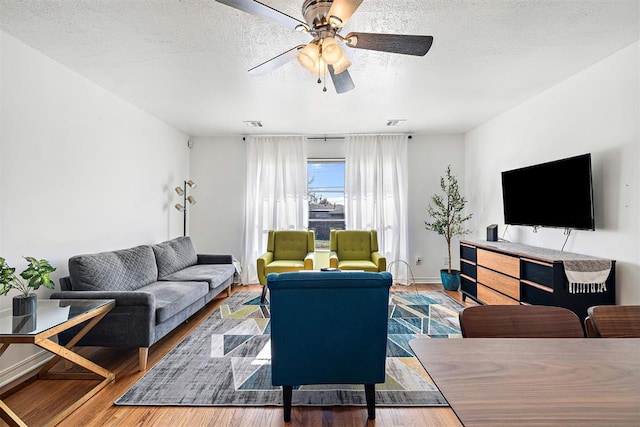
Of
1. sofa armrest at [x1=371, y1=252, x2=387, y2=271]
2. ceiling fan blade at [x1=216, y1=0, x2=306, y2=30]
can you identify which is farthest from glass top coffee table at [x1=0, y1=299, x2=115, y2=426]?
sofa armrest at [x1=371, y1=252, x2=387, y2=271]

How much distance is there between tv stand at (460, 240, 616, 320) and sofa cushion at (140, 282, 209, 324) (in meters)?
3.22

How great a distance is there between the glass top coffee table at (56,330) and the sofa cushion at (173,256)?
1.40m

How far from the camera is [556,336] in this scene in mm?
1225

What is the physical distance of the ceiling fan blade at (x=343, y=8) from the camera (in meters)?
1.54

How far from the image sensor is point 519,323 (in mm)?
1239

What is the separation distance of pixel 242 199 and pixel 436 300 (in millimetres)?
3467

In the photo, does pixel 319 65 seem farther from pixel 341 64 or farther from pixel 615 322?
pixel 615 322

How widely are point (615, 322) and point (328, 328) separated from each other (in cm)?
128

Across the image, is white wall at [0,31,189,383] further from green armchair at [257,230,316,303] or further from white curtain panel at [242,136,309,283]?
green armchair at [257,230,316,303]

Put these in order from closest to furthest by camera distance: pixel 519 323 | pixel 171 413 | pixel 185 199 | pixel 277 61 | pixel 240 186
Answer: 1. pixel 519 323
2. pixel 171 413
3. pixel 277 61
4. pixel 185 199
5. pixel 240 186

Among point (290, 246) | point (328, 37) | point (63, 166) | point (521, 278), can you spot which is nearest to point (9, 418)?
point (63, 166)

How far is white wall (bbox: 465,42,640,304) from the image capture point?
8.20 ft

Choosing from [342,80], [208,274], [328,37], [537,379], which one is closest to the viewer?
[537,379]

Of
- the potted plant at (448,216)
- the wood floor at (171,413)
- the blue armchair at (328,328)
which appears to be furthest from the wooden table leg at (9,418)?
the potted plant at (448,216)
